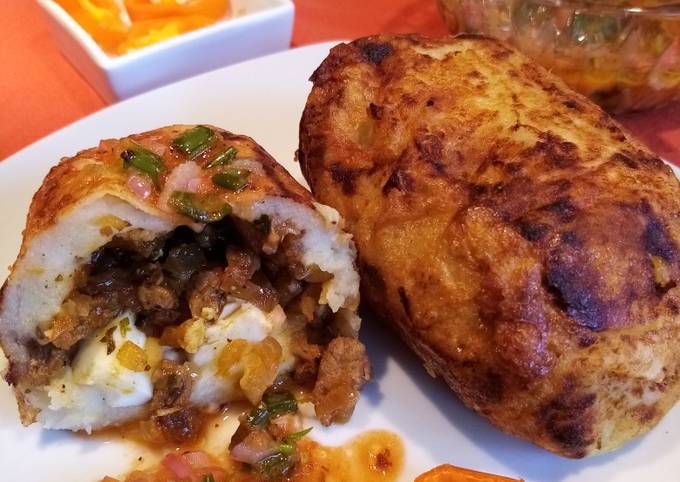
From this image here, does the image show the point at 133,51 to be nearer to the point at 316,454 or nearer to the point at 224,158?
the point at 224,158

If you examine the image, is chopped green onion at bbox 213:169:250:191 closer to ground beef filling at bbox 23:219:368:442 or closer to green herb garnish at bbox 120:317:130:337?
ground beef filling at bbox 23:219:368:442

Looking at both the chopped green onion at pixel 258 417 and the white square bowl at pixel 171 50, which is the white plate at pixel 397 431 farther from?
the white square bowl at pixel 171 50

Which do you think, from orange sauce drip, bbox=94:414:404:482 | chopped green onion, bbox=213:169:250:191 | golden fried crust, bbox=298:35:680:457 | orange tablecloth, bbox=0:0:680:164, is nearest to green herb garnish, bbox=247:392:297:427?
orange sauce drip, bbox=94:414:404:482

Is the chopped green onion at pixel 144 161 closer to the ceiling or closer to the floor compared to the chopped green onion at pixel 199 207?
closer to the ceiling

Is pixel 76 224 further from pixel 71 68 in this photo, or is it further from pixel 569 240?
pixel 71 68

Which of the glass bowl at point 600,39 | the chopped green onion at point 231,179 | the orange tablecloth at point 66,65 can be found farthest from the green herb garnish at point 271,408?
the glass bowl at point 600,39

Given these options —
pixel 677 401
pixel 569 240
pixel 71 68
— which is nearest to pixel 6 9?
pixel 71 68

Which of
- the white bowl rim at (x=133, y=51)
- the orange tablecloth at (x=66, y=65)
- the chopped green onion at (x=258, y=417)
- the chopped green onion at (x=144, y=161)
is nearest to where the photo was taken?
the chopped green onion at (x=144, y=161)
